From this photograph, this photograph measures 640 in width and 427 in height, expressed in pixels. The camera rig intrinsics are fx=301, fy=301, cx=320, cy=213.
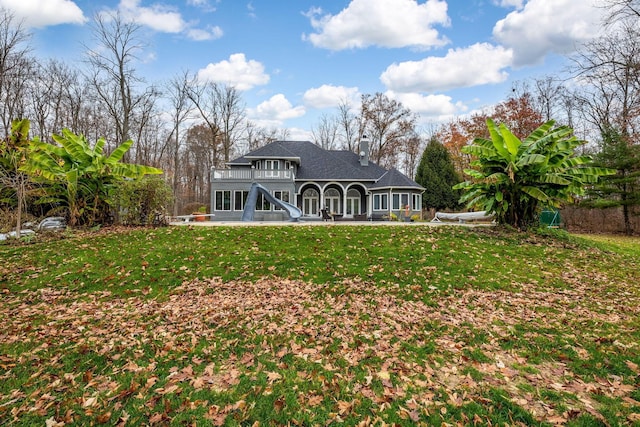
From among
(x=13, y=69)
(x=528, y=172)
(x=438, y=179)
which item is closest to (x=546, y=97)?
(x=438, y=179)

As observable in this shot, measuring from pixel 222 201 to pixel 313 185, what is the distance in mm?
8008

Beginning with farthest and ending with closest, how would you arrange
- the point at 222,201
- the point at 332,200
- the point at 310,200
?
the point at 332,200 → the point at 310,200 → the point at 222,201

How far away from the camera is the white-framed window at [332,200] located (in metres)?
27.4

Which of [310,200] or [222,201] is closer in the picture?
[222,201]

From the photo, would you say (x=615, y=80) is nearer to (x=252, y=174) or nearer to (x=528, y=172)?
(x=528, y=172)

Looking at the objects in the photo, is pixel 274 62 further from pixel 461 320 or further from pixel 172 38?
pixel 461 320

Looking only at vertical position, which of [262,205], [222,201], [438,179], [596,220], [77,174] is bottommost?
[596,220]

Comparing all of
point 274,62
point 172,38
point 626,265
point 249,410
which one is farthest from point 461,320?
point 172,38

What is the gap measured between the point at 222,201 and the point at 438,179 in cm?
1963

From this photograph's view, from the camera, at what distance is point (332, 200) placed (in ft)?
90.3

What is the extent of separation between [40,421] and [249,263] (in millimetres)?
5138

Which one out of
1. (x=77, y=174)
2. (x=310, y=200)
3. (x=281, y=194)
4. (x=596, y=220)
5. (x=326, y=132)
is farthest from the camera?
(x=326, y=132)

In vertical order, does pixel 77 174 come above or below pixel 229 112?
below

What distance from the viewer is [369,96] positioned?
121 feet
